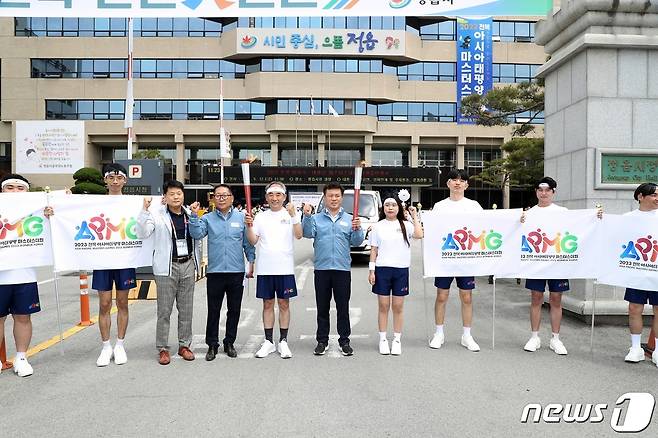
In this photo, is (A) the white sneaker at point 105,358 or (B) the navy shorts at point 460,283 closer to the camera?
(A) the white sneaker at point 105,358

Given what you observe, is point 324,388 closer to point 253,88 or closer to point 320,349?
point 320,349

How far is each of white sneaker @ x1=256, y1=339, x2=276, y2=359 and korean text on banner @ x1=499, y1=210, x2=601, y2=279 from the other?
308 cm

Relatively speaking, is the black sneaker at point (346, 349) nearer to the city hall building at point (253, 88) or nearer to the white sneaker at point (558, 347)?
the white sneaker at point (558, 347)

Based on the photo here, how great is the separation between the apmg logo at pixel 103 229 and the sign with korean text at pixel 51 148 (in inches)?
401

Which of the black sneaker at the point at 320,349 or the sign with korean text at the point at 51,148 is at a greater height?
the sign with korean text at the point at 51,148

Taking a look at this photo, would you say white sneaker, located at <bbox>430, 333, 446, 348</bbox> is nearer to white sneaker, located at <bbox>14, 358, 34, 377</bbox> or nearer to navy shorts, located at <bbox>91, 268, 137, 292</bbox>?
navy shorts, located at <bbox>91, 268, 137, 292</bbox>

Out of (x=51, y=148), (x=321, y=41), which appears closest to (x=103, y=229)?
(x=51, y=148)

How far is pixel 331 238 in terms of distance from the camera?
6.12 meters

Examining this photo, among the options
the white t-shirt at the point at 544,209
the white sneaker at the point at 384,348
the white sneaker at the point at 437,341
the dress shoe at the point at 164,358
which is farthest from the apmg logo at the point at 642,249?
the dress shoe at the point at 164,358

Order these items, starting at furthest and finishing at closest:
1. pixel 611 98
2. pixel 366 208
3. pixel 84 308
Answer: pixel 366 208 → pixel 84 308 → pixel 611 98

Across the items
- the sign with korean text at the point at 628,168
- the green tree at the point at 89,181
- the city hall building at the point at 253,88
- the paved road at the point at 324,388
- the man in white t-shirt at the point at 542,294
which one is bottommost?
the paved road at the point at 324,388

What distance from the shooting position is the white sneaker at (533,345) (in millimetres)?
6156

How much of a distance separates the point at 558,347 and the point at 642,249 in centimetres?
153

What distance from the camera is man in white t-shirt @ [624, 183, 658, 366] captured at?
5.73m
